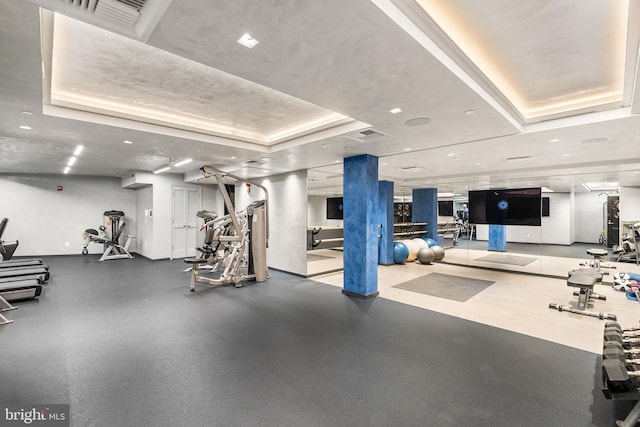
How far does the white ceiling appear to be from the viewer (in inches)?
69.2

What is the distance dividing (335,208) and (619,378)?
8.26m

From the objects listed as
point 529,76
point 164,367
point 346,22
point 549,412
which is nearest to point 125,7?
point 346,22

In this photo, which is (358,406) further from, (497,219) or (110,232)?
(110,232)

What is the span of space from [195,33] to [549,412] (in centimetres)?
354

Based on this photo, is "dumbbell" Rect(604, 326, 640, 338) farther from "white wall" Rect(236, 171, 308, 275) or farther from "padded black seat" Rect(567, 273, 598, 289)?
"white wall" Rect(236, 171, 308, 275)

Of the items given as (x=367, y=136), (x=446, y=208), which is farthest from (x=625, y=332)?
(x=446, y=208)

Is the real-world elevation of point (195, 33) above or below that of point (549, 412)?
above

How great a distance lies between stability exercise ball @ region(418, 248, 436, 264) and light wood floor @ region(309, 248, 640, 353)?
0.51 meters

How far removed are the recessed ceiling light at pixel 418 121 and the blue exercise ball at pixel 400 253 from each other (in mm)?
5480

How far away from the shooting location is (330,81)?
2404 mm

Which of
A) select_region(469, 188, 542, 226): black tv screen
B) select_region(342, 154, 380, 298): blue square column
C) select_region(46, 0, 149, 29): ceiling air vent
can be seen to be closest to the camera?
select_region(46, 0, 149, 29): ceiling air vent

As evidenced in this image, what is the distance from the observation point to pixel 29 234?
30.4 ft

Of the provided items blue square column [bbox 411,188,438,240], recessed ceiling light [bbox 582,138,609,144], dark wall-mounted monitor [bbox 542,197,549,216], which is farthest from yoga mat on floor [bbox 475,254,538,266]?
recessed ceiling light [bbox 582,138,609,144]

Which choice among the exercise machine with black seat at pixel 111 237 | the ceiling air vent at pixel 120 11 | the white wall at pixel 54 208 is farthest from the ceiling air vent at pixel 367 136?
the white wall at pixel 54 208
